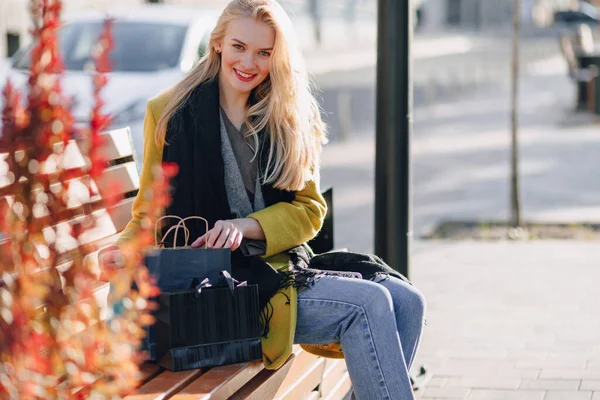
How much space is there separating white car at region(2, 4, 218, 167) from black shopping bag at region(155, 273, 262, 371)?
5520 mm

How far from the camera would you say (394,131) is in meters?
4.69

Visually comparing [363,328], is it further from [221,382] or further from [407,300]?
[221,382]

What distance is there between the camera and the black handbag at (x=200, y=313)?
3043 mm

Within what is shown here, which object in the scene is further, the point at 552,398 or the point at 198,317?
the point at 552,398

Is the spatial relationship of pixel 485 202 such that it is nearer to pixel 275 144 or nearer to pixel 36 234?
pixel 275 144

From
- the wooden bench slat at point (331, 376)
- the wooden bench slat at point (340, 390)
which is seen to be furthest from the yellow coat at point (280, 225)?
the wooden bench slat at point (340, 390)

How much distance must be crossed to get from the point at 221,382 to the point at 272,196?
80cm

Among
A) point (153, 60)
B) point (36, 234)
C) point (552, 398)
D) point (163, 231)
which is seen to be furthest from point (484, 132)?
point (36, 234)

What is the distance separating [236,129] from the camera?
3.64 metres

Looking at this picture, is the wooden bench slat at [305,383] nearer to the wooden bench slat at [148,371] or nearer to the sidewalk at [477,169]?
the wooden bench slat at [148,371]

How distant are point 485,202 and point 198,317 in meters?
7.58

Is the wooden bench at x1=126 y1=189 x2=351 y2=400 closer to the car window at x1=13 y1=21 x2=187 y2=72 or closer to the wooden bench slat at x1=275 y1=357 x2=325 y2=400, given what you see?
the wooden bench slat at x1=275 y1=357 x2=325 y2=400

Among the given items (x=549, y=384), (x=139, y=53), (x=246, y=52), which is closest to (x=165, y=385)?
(x=246, y=52)

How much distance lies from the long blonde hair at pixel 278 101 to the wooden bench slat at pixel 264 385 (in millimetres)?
597
